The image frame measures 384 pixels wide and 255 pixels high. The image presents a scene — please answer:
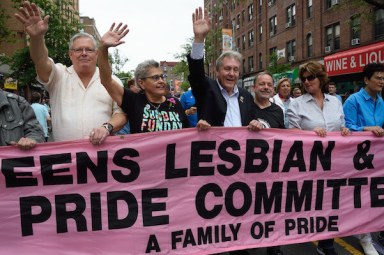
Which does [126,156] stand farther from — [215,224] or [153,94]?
[215,224]

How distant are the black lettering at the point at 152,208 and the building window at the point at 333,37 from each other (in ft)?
78.8

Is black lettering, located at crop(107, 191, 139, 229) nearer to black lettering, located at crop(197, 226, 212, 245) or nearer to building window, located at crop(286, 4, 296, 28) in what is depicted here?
black lettering, located at crop(197, 226, 212, 245)

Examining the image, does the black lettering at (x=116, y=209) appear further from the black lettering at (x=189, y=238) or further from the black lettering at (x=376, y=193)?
the black lettering at (x=376, y=193)

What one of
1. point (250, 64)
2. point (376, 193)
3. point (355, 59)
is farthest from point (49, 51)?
point (250, 64)

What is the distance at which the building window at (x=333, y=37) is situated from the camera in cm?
2517

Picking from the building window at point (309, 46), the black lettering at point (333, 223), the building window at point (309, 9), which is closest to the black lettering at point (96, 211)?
the black lettering at point (333, 223)

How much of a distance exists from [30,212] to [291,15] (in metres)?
31.3

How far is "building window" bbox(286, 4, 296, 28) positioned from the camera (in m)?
31.1

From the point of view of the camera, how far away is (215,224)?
11.9 feet

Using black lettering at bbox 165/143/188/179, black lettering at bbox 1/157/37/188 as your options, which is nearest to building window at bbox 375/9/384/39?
black lettering at bbox 165/143/188/179

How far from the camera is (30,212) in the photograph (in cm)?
329

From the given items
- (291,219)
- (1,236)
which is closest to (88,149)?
(1,236)

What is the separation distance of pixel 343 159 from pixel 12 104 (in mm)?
3104

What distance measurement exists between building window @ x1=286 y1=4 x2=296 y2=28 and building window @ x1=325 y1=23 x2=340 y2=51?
528 cm
